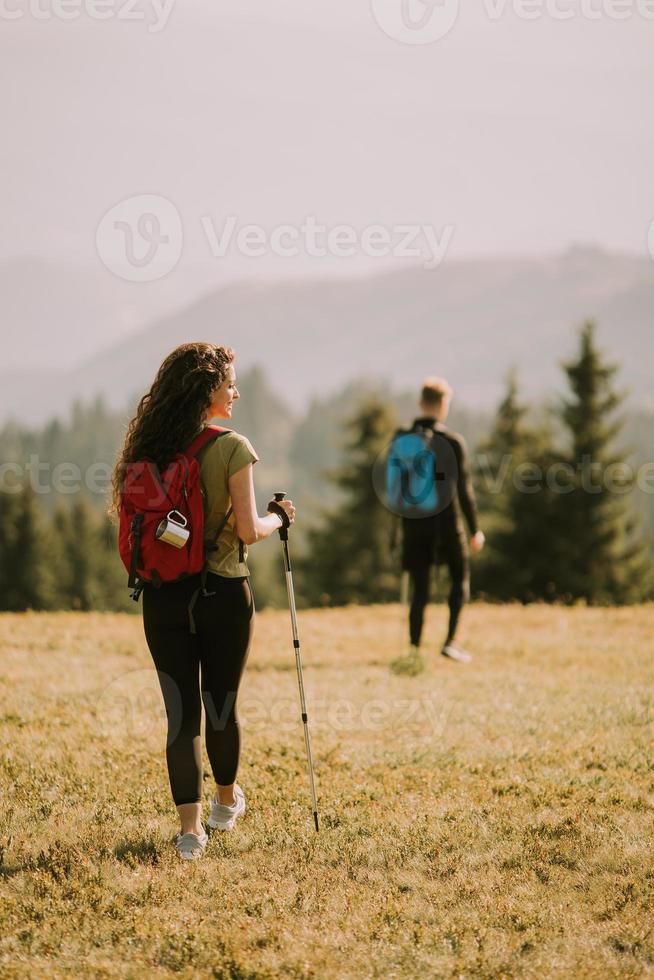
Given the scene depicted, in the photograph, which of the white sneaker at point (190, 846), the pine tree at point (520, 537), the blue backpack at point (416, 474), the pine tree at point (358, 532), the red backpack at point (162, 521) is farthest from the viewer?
the pine tree at point (358, 532)

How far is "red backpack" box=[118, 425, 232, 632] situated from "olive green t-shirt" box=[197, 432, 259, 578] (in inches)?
3.9

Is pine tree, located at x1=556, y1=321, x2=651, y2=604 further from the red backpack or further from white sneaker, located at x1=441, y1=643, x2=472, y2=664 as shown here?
the red backpack

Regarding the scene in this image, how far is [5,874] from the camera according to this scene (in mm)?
5602

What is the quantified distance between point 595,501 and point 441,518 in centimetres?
3061

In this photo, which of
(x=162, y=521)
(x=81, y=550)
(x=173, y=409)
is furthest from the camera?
(x=81, y=550)

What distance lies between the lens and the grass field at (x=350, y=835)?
4766 mm

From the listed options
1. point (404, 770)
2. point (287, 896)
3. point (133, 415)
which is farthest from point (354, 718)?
point (133, 415)

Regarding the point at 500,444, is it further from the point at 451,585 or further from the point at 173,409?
the point at 173,409

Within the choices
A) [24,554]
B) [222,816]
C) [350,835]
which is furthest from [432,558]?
[24,554]

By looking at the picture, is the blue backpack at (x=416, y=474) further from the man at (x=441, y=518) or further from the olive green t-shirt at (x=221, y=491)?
the olive green t-shirt at (x=221, y=491)

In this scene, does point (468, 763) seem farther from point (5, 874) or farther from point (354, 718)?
point (5, 874)

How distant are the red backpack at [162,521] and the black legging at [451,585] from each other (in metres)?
6.44

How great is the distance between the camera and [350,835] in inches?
246

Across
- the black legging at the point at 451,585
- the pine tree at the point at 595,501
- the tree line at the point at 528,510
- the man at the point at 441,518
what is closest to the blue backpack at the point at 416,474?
the man at the point at 441,518
